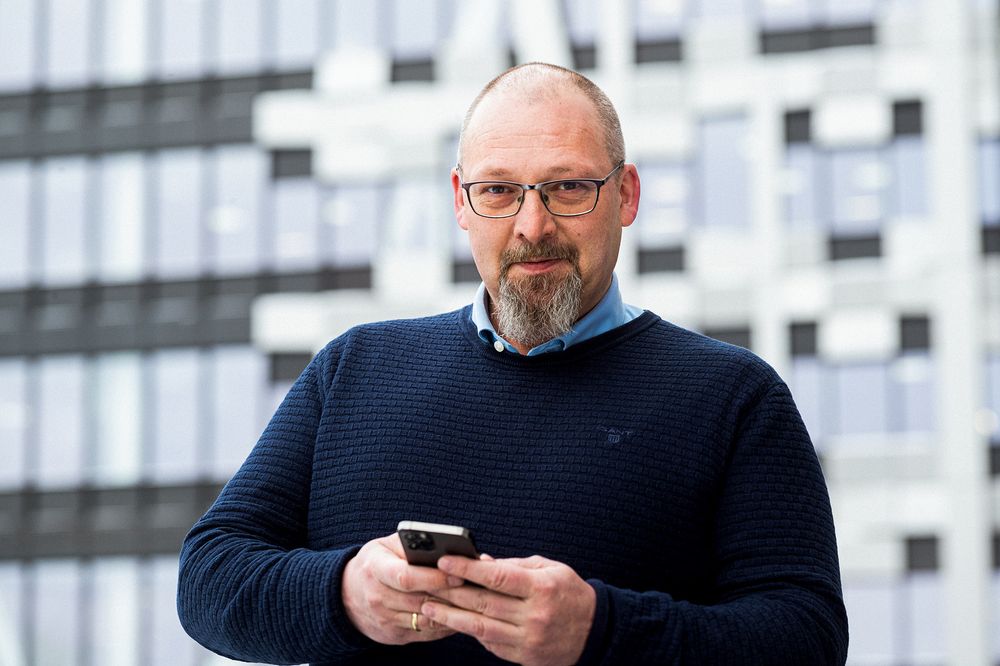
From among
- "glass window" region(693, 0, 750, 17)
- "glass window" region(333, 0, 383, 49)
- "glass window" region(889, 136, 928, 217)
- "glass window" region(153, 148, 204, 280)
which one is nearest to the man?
"glass window" region(889, 136, 928, 217)

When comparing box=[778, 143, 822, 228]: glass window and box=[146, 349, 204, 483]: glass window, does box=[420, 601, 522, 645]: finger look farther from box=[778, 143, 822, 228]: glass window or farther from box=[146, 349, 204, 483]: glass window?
box=[146, 349, 204, 483]: glass window

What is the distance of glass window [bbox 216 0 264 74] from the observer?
1027 inches

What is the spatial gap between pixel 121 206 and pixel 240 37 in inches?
159

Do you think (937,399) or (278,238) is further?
(278,238)

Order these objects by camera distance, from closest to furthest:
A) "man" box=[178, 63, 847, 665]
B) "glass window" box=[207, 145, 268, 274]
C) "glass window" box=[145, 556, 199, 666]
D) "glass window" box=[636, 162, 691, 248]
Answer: "man" box=[178, 63, 847, 665], "glass window" box=[636, 162, 691, 248], "glass window" box=[145, 556, 199, 666], "glass window" box=[207, 145, 268, 274]

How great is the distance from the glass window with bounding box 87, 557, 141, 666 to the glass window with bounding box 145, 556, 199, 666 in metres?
0.29

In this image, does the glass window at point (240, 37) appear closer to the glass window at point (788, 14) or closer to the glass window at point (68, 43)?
the glass window at point (68, 43)

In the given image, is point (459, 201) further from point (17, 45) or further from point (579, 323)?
point (17, 45)

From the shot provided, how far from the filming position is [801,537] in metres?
2.49

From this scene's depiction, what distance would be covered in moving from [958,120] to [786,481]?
73.2 ft

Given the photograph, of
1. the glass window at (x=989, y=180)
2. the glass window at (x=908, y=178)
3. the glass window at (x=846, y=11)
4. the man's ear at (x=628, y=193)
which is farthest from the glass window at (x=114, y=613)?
the man's ear at (x=628, y=193)

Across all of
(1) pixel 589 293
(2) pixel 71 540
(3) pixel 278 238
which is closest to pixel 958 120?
(3) pixel 278 238

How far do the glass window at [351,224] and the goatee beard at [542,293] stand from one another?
881 inches

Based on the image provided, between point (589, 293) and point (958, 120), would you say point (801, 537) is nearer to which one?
point (589, 293)
